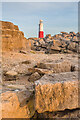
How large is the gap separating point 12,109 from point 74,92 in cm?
83

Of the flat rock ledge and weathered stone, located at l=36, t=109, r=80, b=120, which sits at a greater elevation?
the flat rock ledge

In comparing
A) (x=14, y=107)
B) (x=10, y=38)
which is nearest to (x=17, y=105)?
(x=14, y=107)

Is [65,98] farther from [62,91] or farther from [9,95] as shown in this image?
[9,95]

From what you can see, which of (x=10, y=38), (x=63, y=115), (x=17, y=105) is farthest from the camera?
(x=10, y=38)

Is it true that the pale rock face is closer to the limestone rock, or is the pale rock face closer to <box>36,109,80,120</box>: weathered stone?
<box>36,109,80,120</box>: weathered stone

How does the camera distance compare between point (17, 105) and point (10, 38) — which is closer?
point (17, 105)

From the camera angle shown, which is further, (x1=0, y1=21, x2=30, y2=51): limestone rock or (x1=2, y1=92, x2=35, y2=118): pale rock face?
(x1=0, y1=21, x2=30, y2=51): limestone rock

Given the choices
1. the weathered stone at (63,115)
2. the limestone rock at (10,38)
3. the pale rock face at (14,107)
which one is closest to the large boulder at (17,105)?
the pale rock face at (14,107)

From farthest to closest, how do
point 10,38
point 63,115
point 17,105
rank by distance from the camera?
point 10,38
point 17,105
point 63,115

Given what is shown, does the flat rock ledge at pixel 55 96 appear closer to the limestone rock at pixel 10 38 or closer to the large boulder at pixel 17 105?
the large boulder at pixel 17 105

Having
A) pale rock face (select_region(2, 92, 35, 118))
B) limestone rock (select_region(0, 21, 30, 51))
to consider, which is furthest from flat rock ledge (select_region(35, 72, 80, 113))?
limestone rock (select_region(0, 21, 30, 51))

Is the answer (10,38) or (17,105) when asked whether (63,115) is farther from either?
(10,38)

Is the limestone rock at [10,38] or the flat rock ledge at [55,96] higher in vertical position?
the limestone rock at [10,38]

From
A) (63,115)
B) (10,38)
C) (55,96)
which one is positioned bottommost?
(63,115)
